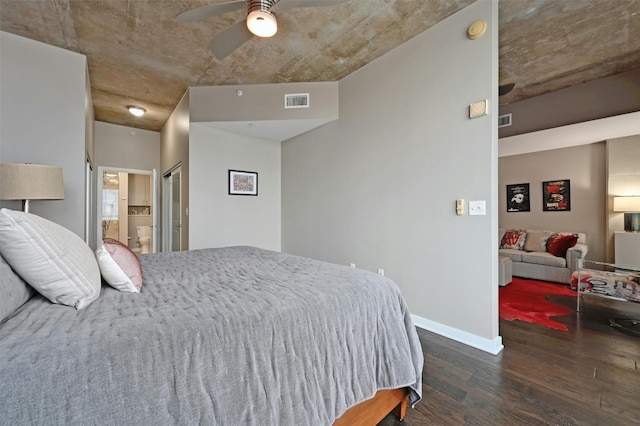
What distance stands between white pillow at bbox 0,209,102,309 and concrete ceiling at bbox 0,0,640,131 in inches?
88.5

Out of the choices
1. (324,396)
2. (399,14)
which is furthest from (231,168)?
(324,396)

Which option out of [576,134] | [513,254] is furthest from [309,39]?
[513,254]

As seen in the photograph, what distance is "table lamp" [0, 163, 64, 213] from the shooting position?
2078 millimetres

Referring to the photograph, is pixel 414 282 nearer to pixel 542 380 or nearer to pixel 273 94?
pixel 542 380

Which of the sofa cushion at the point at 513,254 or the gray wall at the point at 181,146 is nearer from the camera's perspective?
the gray wall at the point at 181,146

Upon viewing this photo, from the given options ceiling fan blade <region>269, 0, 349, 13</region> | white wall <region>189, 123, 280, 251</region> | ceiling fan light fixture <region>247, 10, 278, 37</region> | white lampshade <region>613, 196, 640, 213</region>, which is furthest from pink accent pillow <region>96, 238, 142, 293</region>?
white lampshade <region>613, 196, 640, 213</region>

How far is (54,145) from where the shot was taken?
2762mm

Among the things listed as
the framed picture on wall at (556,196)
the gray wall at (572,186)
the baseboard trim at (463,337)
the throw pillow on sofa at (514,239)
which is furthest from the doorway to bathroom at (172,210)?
the framed picture on wall at (556,196)

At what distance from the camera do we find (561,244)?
440cm

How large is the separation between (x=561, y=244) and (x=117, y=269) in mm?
5845

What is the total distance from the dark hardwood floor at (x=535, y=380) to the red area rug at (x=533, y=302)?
0.27m

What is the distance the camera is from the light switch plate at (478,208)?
85.5 inches

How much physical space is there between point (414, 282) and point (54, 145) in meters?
3.95

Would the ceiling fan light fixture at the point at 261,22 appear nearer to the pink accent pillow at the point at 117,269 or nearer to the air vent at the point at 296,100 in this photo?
the pink accent pillow at the point at 117,269
